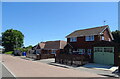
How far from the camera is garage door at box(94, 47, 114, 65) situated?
2086cm

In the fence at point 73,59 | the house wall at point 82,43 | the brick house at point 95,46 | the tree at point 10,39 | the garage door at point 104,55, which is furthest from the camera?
the tree at point 10,39

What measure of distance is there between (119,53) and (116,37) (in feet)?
80.5

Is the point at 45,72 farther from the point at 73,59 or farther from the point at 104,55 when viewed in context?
the point at 104,55

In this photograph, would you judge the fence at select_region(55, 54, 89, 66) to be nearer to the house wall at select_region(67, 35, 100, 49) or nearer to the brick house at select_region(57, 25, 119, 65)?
the brick house at select_region(57, 25, 119, 65)

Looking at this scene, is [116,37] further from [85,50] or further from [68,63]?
[68,63]

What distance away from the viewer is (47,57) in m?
Answer: 35.1

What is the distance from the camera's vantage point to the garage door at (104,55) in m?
20.9

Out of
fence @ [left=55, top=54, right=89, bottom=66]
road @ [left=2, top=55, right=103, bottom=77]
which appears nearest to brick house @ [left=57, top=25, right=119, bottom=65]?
fence @ [left=55, top=54, right=89, bottom=66]

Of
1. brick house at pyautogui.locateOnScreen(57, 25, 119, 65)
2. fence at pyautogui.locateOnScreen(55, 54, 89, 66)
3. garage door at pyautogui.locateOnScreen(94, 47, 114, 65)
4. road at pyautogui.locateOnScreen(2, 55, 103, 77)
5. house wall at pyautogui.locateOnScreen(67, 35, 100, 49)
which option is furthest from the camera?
house wall at pyautogui.locateOnScreen(67, 35, 100, 49)


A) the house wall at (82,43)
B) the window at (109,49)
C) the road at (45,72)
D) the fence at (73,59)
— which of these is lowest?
the road at (45,72)

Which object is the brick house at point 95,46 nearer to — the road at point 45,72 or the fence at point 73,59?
the fence at point 73,59

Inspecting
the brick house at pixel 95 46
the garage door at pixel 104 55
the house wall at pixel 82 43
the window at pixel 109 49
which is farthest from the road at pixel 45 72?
the house wall at pixel 82 43

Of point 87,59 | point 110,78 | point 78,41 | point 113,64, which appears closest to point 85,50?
point 78,41

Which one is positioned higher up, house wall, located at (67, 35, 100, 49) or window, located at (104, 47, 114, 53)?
house wall, located at (67, 35, 100, 49)
